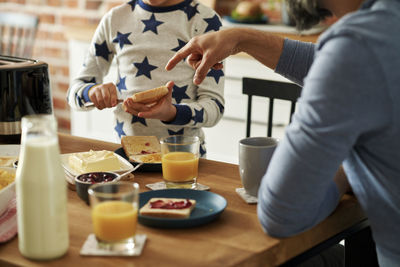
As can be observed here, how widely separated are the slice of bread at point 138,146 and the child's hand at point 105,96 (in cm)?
16

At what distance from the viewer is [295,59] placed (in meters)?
1.34

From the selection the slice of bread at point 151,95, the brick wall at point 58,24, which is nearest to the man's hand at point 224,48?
the slice of bread at point 151,95

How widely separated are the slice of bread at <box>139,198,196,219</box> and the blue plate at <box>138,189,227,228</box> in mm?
16

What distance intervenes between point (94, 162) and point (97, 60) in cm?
67

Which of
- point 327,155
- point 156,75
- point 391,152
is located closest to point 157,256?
point 327,155

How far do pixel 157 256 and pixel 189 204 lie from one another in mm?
178

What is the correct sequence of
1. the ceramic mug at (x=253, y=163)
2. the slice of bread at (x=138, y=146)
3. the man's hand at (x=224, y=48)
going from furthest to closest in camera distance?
the slice of bread at (x=138, y=146) < the man's hand at (x=224, y=48) < the ceramic mug at (x=253, y=163)

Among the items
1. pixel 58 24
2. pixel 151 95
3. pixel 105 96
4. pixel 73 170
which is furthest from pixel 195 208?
pixel 58 24

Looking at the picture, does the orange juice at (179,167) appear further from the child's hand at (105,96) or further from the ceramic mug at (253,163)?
the child's hand at (105,96)

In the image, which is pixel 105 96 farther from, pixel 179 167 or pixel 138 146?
pixel 179 167

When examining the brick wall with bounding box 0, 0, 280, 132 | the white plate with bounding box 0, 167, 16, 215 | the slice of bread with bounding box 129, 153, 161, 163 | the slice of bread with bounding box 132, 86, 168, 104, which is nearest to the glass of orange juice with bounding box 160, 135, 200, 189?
the slice of bread with bounding box 129, 153, 161, 163

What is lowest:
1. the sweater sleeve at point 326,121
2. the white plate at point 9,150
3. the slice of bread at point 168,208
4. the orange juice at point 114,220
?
the white plate at point 9,150

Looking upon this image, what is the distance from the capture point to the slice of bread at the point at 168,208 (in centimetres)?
104

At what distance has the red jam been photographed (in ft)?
3.50
